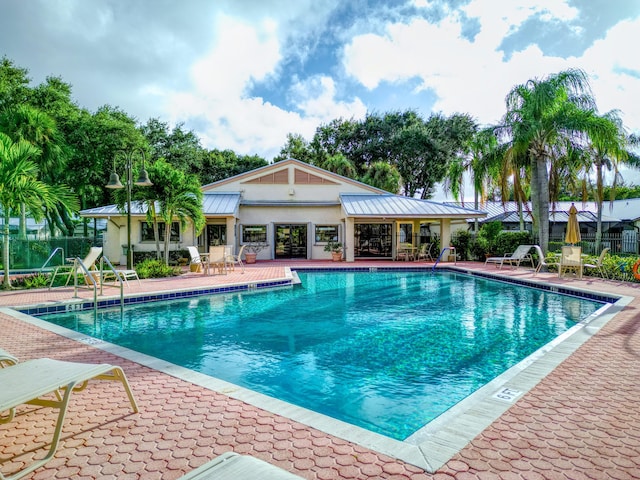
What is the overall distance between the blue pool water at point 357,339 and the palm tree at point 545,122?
22.1 ft

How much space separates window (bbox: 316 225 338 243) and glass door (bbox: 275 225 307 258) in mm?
785

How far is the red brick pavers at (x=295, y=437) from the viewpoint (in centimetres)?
256

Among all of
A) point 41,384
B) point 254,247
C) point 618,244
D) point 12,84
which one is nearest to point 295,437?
point 41,384

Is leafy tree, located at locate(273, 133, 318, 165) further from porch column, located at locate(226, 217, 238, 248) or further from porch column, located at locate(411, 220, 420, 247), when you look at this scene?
porch column, located at locate(226, 217, 238, 248)

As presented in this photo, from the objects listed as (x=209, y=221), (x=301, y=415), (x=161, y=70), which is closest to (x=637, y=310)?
(x=301, y=415)

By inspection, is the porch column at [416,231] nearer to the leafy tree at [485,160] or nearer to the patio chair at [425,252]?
the patio chair at [425,252]

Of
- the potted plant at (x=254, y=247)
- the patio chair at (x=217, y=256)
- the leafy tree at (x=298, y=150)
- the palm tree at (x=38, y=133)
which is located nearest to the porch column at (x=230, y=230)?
the potted plant at (x=254, y=247)

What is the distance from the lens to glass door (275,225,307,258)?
22.2 metres

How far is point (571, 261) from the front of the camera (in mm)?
13469

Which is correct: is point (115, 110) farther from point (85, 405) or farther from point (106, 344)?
point (85, 405)

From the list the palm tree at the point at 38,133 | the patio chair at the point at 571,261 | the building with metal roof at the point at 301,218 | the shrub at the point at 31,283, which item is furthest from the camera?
the building with metal roof at the point at 301,218

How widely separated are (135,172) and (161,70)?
3.86 m

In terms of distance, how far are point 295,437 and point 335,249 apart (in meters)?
18.3

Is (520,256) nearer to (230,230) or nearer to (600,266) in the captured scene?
(600,266)
